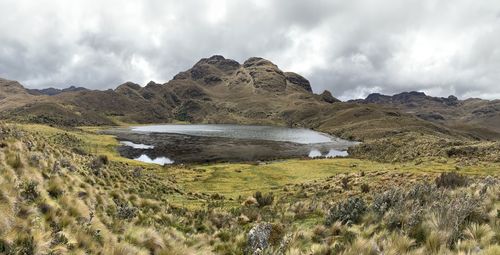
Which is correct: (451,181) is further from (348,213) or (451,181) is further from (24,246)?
(24,246)

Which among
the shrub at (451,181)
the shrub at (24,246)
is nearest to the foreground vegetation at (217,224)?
the shrub at (24,246)

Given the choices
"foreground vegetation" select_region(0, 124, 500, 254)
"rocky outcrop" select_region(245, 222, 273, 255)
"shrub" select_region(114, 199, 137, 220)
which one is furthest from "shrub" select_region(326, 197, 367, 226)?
"shrub" select_region(114, 199, 137, 220)

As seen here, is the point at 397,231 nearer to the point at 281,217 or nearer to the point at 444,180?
the point at 281,217

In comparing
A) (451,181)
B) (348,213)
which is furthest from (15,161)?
(451,181)

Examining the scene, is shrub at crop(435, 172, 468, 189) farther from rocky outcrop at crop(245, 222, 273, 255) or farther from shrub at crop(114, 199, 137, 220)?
shrub at crop(114, 199, 137, 220)

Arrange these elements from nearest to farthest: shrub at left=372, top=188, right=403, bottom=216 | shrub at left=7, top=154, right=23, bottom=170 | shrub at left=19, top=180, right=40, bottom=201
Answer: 1. shrub at left=19, top=180, right=40, bottom=201
2. shrub at left=7, top=154, right=23, bottom=170
3. shrub at left=372, top=188, right=403, bottom=216

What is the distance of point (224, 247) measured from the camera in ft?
34.1

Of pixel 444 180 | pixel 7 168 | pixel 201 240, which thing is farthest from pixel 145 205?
pixel 444 180

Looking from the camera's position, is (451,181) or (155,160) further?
(155,160)

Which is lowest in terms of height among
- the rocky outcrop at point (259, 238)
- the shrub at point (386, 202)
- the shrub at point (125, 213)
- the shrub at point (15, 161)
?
the rocky outcrop at point (259, 238)

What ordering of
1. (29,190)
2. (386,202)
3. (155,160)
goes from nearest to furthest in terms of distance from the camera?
(29,190) → (386,202) → (155,160)

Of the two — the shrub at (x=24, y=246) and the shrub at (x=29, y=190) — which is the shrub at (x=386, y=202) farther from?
the shrub at (x=29, y=190)

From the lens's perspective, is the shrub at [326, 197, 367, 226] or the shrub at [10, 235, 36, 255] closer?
the shrub at [10, 235, 36, 255]

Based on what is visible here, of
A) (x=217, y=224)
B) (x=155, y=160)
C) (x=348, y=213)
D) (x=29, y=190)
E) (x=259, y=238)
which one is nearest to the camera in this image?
(x=29, y=190)
